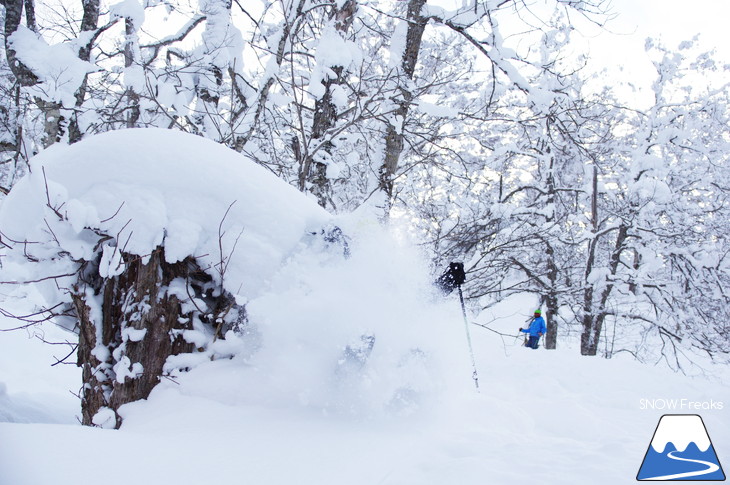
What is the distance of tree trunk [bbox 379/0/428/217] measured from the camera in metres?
5.14

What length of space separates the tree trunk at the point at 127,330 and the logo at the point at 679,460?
8.85 ft

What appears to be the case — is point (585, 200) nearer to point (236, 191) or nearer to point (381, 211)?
point (381, 211)

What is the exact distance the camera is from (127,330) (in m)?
2.52

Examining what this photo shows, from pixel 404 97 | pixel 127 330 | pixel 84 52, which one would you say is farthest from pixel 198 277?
pixel 84 52

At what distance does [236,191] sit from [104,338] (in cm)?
125

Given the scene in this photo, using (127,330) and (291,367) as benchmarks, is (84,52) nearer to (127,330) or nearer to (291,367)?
(127,330)

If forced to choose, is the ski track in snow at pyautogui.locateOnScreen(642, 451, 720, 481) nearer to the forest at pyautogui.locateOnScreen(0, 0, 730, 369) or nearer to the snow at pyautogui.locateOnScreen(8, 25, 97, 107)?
the forest at pyautogui.locateOnScreen(0, 0, 730, 369)

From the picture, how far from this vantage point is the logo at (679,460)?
1.98m

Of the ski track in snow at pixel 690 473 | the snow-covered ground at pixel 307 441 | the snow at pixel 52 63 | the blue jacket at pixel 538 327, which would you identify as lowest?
the ski track in snow at pixel 690 473

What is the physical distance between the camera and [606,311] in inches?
439

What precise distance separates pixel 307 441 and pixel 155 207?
164 cm

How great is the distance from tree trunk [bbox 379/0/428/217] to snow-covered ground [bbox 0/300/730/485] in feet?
8.14

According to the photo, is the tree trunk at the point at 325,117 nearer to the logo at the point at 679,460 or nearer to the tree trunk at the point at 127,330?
the tree trunk at the point at 127,330

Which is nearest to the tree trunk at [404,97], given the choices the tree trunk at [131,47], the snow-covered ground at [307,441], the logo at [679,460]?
the snow-covered ground at [307,441]
